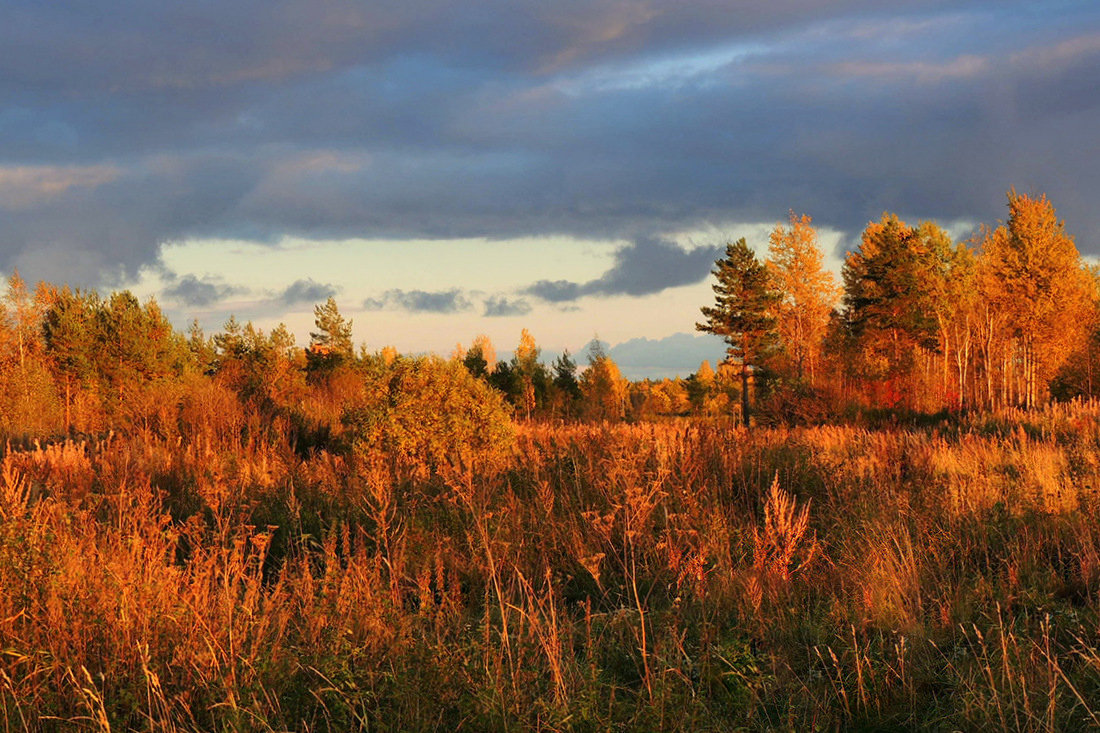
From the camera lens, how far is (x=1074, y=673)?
4137 mm

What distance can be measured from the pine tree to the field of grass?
118 feet

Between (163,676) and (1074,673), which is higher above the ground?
(163,676)

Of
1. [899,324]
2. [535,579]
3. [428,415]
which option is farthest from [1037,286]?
[535,579]

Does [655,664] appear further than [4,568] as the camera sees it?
No

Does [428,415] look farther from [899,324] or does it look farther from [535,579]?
[899,324]

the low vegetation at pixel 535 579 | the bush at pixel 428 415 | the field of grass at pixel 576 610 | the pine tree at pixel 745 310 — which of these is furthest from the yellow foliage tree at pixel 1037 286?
the field of grass at pixel 576 610

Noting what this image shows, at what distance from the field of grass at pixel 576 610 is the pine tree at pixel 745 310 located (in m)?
36.1

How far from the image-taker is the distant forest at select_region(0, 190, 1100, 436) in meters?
37.8

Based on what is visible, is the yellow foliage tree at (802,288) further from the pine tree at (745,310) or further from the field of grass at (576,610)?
the field of grass at (576,610)

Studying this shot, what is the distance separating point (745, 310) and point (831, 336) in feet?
22.0

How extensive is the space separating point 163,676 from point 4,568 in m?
1.32

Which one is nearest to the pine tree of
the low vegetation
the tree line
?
the tree line

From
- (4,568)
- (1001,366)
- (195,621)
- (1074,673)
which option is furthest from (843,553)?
(1001,366)

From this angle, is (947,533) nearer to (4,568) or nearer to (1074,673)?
(1074,673)
